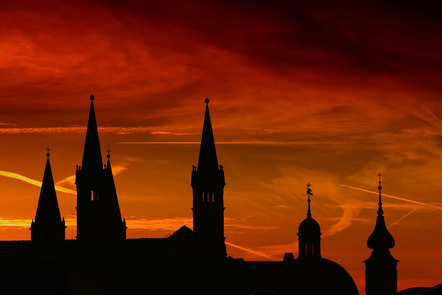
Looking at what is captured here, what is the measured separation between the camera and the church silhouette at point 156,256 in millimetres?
105062

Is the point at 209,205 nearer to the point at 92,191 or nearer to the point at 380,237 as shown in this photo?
the point at 92,191

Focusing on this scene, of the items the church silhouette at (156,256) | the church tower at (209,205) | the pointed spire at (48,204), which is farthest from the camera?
the pointed spire at (48,204)

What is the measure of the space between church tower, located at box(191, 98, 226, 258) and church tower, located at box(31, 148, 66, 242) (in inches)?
773

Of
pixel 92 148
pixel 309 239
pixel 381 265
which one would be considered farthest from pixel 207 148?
pixel 381 265

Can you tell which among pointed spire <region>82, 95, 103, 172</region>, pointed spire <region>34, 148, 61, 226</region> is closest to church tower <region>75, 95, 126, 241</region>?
pointed spire <region>82, 95, 103, 172</region>

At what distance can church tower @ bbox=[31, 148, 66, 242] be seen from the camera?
12544cm

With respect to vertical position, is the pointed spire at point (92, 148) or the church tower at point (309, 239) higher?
the pointed spire at point (92, 148)

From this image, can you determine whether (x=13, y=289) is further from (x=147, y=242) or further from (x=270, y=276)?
(x=270, y=276)

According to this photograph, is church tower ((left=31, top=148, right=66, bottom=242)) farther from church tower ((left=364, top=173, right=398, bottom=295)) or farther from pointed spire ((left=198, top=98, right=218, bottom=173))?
church tower ((left=364, top=173, right=398, bottom=295))

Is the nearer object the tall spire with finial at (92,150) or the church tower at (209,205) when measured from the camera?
the church tower at (209,205)

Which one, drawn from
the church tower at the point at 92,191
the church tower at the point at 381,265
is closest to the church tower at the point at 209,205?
the church tower at the point at 92,191

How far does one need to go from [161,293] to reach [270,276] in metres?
19.4

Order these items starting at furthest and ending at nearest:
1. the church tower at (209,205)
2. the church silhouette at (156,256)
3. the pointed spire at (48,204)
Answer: the pointed spire at (48,204)
the church tower at (209,205)
the church silhouette at (156,256)

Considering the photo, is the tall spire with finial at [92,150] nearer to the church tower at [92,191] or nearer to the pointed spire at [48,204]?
the church tower at [92,191]
